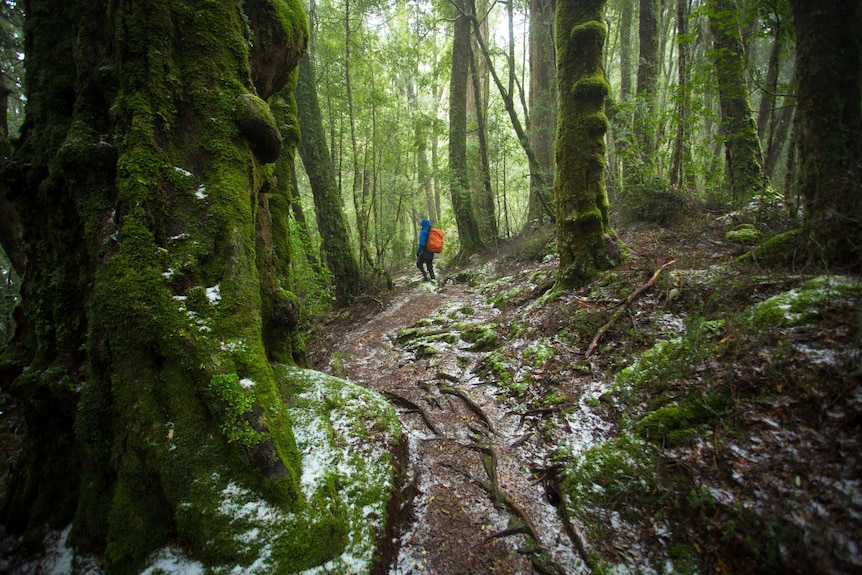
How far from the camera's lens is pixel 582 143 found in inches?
240

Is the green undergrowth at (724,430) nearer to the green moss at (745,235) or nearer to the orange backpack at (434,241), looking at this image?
the green moss at (745,235)

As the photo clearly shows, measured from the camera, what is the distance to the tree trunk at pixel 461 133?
13078 millimetres

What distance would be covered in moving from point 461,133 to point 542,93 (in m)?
3.25

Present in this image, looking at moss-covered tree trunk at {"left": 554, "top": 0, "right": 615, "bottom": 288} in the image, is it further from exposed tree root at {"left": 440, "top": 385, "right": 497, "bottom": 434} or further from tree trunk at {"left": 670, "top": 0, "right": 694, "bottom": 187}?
exposed tree root at {"left": 440, "top": 385, "right": 497, "bottom": 434}

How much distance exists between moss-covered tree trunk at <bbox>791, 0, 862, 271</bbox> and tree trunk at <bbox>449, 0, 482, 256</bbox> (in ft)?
32.4

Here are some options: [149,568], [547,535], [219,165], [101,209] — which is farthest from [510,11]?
[149,568]

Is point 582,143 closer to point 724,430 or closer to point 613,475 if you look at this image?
point 724,430

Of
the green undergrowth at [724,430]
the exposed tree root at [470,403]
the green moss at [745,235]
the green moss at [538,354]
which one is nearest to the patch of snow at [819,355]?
the green undergrowth at [724,430]

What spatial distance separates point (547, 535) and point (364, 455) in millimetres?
1635

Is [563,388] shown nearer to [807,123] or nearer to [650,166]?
[807,123]

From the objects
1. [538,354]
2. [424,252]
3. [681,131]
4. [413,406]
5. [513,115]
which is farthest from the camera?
[424,252]

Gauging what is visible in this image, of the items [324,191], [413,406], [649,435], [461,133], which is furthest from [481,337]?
[461,133]

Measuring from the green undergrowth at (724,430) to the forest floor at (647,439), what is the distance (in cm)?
1

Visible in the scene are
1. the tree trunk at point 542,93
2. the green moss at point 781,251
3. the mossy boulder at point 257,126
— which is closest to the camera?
the mossy boulder at point 257,126
